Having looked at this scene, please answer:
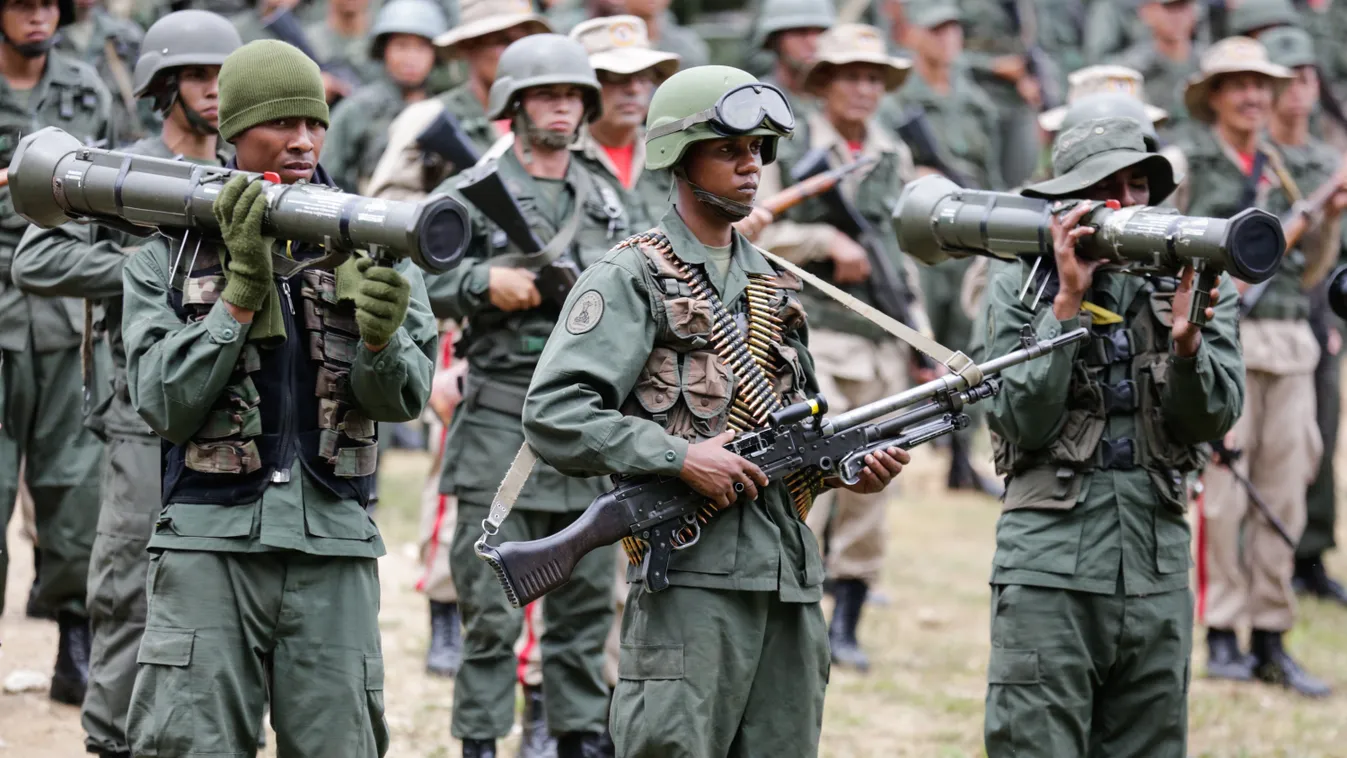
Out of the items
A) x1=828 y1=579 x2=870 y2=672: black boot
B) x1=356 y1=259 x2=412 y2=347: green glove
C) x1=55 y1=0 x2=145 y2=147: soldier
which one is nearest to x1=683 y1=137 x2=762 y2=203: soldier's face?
x1=356 y1=259 x2=412 y2=347: green glove

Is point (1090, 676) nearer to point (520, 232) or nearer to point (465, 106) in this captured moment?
point (520, 232)

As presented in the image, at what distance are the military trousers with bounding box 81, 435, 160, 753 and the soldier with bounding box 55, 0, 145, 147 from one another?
328 centimetres

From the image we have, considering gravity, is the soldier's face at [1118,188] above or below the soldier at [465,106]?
below

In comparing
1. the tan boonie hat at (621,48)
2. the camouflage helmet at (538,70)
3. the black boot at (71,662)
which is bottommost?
the black boot at (71,662)

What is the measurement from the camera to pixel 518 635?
6930 millimetres

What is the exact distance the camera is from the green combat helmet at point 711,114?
495cm

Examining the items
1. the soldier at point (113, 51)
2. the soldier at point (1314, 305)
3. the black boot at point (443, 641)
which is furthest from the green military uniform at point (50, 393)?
the soldier at point (1314, 305)

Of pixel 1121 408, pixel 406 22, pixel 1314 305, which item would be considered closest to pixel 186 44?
pixel 1121 408

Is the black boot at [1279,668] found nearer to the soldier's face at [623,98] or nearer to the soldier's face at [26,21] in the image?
the soldier's face at [623,98]

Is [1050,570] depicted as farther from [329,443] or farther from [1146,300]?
[329,443]

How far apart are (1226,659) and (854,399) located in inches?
93.2

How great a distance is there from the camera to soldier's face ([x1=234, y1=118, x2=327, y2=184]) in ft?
16.7

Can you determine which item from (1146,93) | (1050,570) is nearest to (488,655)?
(1050,570)

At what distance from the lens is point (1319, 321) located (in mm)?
10375
